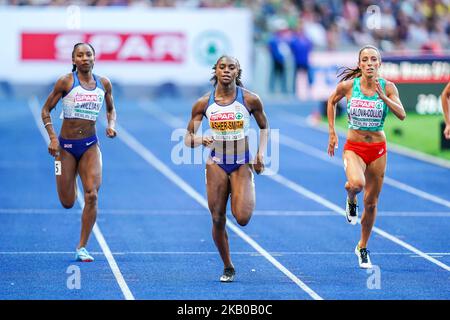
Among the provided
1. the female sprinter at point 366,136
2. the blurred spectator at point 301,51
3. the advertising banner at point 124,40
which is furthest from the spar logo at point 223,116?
the advertising banner at point 124,40

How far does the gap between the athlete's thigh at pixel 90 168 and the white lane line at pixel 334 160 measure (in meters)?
6.18

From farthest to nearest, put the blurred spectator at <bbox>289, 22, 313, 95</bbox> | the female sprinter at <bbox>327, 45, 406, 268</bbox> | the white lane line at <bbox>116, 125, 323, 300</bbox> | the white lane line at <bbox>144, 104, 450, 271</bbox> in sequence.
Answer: the blurred spectator at <bbox>289, 22, 313, 95</bbox>, the white lane line at <bbox>144, 104, 450, 271</bbox>, the female sprinter at <bbox>327, 45, 406, 268</bbox>, the white lane line at <bbox>116, 125, 323, 300</bbox>

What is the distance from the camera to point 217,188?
1101 cm

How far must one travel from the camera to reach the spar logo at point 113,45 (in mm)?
33250

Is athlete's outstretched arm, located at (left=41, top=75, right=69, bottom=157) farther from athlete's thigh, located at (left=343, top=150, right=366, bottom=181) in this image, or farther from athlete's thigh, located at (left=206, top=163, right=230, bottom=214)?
Answer: athlete's thigh, located at (left=343, top=150, right=366, bottom=181)

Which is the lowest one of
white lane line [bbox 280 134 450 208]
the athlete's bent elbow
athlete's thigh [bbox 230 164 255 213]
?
white lane line [bbox 280 134 450 208]

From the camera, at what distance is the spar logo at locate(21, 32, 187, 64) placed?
33.2m

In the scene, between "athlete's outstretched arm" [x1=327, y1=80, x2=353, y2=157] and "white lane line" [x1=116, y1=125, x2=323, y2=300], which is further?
"athlete's outstretched arm" [x1=327, y1=80, x2=353, y2=157]

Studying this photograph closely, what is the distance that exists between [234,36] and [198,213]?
17.9 meters

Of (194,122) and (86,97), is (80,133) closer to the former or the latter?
(86,97)

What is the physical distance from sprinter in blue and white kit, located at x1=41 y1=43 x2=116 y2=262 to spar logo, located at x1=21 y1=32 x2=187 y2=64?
2103cm

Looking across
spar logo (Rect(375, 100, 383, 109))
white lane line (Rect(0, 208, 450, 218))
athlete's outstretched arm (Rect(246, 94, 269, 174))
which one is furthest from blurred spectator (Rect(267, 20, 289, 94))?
athlete's outstretched arm (Rect(246, 94, 269, 174))

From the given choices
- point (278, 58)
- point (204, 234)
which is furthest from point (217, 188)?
point (278, 58)
